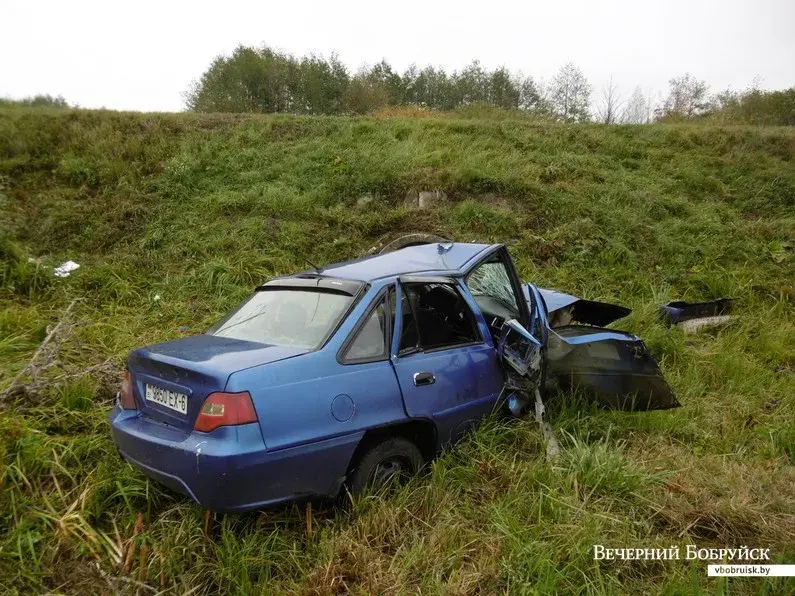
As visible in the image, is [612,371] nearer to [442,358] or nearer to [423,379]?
[442,358]

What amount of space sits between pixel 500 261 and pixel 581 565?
238cm

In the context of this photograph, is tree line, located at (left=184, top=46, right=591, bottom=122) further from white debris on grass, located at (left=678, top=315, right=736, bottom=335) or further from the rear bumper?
the rear bumper

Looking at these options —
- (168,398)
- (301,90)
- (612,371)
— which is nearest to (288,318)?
(168,398)

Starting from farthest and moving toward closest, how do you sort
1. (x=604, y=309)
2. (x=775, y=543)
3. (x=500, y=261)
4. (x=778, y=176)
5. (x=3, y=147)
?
(x=778, y=176), (x=3, y=147), (x=604, y=309), (x=500, y=261), (x=775, y=543)

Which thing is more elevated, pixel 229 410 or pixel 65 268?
pixel 65 268

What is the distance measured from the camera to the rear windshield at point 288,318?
3.01m

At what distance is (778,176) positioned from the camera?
1145cm

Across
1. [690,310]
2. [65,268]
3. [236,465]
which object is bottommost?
[690,310]

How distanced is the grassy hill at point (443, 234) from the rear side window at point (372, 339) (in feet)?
2.58

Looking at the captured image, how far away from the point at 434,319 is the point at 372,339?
0.66 meters

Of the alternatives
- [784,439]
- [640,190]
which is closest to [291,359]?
[784,439]

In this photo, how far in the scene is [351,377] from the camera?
110 inches

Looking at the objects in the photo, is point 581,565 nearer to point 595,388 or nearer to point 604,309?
point 595,388

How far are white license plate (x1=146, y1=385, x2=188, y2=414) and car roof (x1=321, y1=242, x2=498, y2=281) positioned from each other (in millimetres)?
1238
